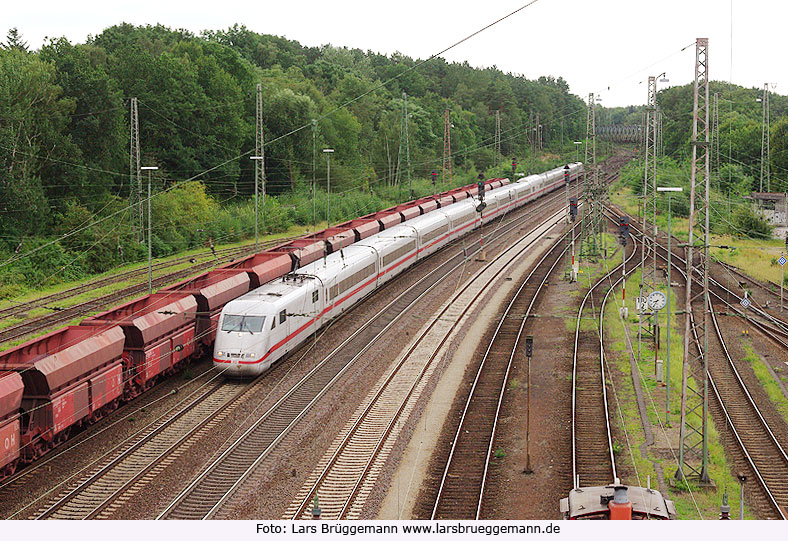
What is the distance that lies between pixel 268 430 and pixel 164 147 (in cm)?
5002

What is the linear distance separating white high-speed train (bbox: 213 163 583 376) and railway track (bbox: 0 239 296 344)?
10.6 meters

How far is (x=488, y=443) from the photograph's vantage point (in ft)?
74.4

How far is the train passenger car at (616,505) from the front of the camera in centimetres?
1477

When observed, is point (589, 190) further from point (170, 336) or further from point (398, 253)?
point (170, 336)

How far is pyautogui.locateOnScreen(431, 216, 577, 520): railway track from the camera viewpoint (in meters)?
19.1

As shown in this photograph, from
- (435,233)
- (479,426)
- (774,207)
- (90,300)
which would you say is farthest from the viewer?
(774,207)

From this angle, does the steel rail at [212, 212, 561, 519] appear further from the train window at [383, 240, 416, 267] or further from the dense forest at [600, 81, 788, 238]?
the dense forest at [600, 81, 788, 238]

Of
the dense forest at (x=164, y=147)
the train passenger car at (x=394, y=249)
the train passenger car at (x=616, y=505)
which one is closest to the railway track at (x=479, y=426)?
the train passenger car at (x=616, y=505)

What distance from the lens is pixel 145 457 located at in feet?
69.8

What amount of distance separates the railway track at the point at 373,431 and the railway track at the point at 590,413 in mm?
3394

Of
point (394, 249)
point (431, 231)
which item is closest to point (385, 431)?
point (394, 249)

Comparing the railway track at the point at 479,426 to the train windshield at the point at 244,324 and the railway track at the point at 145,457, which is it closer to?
the railway track at the point at 145,457

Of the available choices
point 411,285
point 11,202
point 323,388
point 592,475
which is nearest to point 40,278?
point 11,202

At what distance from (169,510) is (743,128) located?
9083 centimetres
